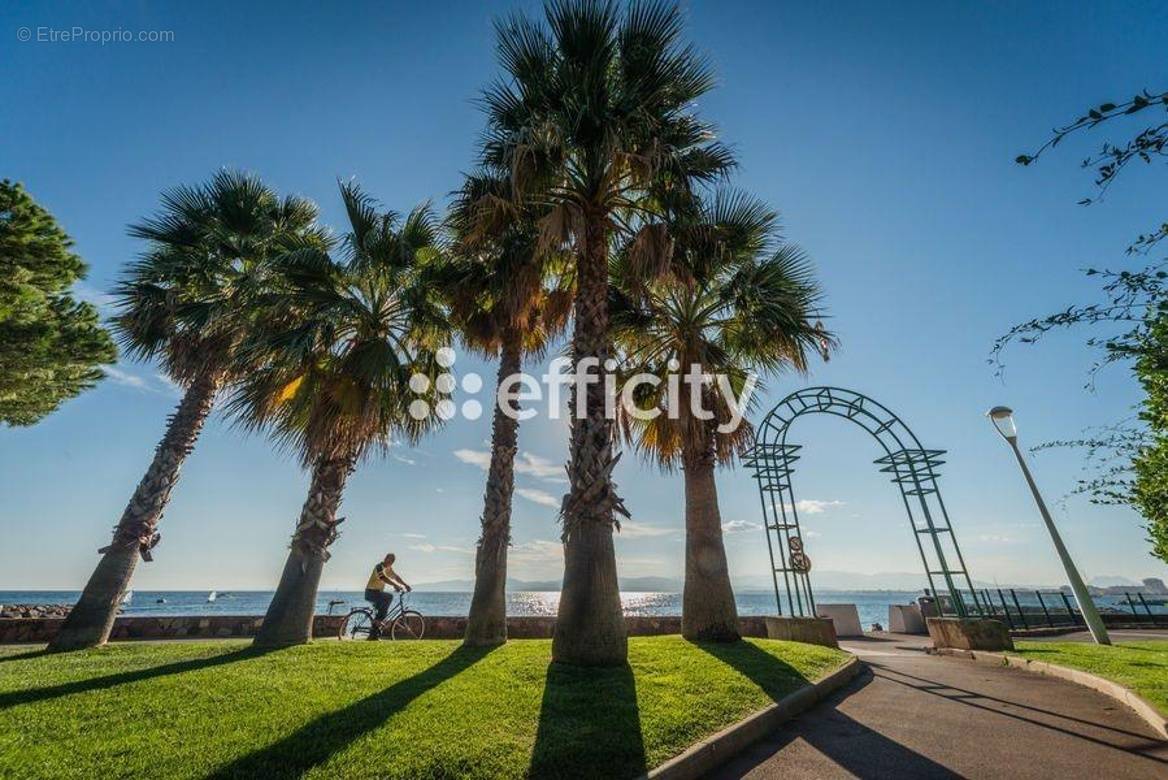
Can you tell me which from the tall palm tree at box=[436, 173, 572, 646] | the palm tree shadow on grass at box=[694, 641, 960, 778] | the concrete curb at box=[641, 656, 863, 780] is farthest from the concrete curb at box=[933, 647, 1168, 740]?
the tall palm tree at box=[436, 173, 572, 646]

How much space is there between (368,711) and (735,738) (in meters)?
3.44

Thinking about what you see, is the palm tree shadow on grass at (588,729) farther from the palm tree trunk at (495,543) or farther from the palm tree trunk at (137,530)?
the palm tree trunk at (137,530)

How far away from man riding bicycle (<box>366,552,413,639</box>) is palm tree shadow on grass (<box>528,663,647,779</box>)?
6437 mm

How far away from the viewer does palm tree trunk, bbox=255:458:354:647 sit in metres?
8.37

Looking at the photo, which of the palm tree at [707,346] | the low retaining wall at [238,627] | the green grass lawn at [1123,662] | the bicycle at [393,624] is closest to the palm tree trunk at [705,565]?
the palm tree at [707,346]

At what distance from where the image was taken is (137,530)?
31.1 feet

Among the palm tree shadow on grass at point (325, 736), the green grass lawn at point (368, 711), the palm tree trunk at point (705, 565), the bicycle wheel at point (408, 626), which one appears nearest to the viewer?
the palm tree shadow on grass at point (325, 736)

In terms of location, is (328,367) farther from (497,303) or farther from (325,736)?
(325,736)

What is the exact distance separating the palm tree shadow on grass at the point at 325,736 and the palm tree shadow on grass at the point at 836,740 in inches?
125

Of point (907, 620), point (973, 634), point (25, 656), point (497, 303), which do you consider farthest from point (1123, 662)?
point (25, 656)

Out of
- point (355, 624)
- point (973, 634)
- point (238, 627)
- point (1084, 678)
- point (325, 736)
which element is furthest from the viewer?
point (238, 627)

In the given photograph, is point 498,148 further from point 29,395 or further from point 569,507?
point 29,395

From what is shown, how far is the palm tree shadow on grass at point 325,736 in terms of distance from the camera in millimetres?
3111

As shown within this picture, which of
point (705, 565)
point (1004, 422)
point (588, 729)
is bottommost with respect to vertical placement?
point (588, 729)
